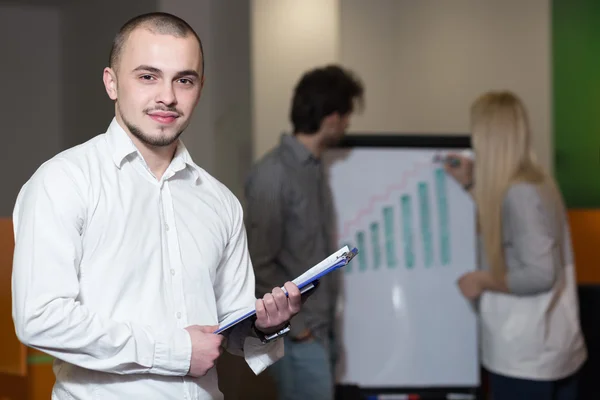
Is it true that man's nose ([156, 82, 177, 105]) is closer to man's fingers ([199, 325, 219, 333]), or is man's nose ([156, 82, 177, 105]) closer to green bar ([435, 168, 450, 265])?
man's fingers ([199, 325, 219, 333])

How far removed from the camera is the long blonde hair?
3088mm

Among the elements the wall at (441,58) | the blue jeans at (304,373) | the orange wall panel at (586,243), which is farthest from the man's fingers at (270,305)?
the orange wall panel at (586,243)

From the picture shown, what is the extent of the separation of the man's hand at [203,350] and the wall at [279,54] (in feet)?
7.38

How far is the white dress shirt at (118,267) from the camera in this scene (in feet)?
4.72

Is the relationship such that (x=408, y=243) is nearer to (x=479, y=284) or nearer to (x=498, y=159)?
(x=479, y=284)

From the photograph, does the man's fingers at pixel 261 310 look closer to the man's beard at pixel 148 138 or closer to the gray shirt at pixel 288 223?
the man's beard at pixel 148 138

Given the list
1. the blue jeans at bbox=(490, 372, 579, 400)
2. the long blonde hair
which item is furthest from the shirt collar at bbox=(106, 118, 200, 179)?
the blue jeans at bbox=(490, 372, 579, 400)

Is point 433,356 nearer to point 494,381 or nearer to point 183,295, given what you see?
point 494,381

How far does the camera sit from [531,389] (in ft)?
9.88

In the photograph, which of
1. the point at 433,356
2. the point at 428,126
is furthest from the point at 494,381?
the point at 428,126

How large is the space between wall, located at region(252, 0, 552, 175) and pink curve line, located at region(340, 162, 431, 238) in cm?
54

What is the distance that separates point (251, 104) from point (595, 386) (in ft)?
6.74

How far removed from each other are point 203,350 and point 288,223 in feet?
5.39

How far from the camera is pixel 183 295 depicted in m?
1.61
